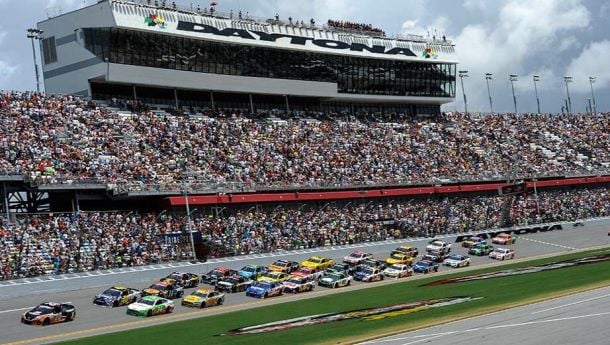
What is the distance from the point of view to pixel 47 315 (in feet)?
135

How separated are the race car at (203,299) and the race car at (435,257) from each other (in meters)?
23.0

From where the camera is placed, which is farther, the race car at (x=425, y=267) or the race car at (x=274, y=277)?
the race car at (x=425, y=267)

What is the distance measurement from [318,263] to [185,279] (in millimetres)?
12271

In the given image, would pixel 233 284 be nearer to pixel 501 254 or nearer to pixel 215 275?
pixel 215 275

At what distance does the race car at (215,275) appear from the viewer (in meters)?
55.2

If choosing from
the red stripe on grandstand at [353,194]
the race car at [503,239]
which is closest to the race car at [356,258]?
the red stripe on grandstand at [353,194]

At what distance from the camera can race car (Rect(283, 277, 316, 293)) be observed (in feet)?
176

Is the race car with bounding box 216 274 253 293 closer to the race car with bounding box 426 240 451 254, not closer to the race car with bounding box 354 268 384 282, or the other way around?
the race car with bounding box 354 268 384 282

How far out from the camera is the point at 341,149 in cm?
8562

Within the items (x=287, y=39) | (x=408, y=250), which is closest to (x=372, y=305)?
(x=408, y=250)

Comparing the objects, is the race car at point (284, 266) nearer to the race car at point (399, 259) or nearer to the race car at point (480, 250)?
the race car at point (399, 259)

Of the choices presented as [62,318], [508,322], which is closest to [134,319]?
[62,318]

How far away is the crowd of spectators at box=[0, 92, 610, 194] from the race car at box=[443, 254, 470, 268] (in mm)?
15099

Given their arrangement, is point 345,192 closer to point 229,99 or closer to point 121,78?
point 229,99
